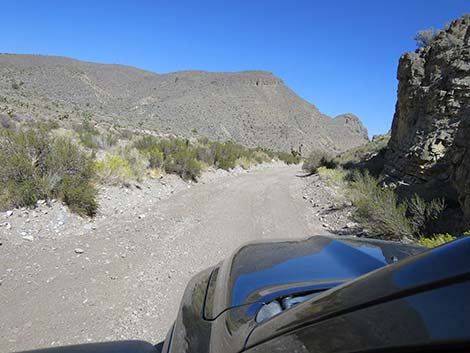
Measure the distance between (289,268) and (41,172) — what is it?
6.78m

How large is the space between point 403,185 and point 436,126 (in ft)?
8.57

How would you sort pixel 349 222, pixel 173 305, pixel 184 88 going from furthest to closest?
pixel 184 88 → pixel 349 222 → pixel 173 305

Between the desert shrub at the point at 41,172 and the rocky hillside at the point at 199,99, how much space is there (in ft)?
118

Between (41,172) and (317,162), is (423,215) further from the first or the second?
(317,162)

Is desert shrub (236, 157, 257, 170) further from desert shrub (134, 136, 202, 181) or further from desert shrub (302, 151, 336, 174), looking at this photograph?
desert shrub (134, 136, 202, 181)

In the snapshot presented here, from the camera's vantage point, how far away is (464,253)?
38.9 inches

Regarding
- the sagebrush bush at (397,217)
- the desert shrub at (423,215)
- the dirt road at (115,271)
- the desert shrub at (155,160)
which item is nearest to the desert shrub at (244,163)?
the desert shrub at (155,160)

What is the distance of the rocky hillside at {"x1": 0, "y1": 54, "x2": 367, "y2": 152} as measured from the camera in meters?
50.4

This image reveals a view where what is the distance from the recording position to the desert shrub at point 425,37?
16.9 meters

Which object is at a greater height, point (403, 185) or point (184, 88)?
point (184, 88)

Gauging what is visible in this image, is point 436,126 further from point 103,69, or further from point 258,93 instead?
point 103,69

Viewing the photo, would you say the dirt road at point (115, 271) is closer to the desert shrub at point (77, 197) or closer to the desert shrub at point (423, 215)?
the desert shrub at point (77, 197)

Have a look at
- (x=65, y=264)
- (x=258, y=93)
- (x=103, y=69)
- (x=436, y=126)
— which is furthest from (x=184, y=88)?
(x=65, y=264)

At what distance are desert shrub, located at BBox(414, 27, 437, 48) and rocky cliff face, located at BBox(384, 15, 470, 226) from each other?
2.31 meters
